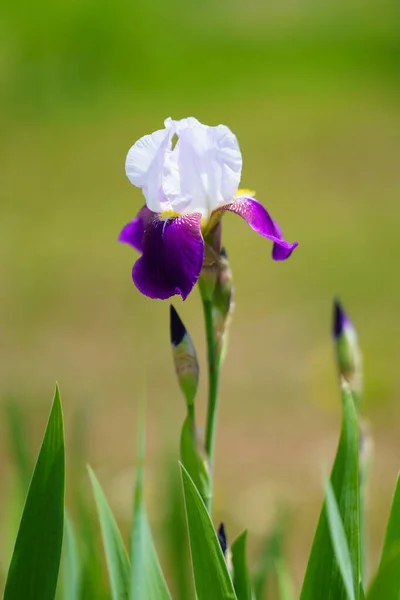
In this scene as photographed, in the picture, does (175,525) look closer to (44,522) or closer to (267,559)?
(267,559)

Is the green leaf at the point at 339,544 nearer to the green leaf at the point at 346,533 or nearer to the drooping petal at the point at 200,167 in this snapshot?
the green leaf at the point at 346,533

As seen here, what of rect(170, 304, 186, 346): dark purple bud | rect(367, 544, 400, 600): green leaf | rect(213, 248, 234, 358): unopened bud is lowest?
rect(367, 544, 400, 600): green leaf

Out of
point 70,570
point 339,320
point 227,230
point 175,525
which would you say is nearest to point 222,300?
point 339,320

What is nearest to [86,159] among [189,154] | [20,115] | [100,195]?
[100,195]

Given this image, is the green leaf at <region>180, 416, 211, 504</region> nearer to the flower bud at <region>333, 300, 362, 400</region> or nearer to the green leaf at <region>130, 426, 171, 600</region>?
the green leaf at <region>130, 426, 171, 600</region>

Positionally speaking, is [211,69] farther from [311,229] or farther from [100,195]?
[311,229]

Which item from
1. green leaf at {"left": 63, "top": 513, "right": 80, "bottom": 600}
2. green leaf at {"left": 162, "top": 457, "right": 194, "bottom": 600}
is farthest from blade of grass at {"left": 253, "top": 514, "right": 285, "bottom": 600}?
green leaf at {"left": 63, "top": 513, "right": 80, "bottom": 600}

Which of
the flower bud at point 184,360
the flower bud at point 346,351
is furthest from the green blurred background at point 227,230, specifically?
the flower bud at point 346,351
